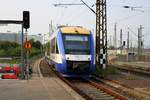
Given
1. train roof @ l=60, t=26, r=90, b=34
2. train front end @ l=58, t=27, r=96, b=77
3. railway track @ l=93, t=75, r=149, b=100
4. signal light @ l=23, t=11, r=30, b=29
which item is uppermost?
signal light @ l=23, t=11, r=30, b=29

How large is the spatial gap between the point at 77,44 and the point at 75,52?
2.45ft

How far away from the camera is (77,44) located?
82.6ft

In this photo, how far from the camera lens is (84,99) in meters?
15.2

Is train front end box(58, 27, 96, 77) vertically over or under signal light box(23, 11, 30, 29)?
under

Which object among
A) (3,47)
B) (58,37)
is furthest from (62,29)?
(3,47)

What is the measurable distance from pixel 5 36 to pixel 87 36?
123m

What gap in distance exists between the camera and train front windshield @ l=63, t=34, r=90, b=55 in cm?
2476

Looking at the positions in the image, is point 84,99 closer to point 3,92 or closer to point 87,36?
point 3,92

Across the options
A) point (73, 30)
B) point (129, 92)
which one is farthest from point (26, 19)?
point (129, 92)

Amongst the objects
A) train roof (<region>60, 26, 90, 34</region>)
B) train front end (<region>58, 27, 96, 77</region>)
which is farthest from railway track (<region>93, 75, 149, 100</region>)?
train roof (<region>60, 26, 90, 34</region>)

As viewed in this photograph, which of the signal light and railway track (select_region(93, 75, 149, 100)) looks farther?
the signal light

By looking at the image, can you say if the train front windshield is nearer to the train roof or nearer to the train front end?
the train front end

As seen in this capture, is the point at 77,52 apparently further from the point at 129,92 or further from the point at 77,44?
the point at 129,92

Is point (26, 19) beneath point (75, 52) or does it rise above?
above
